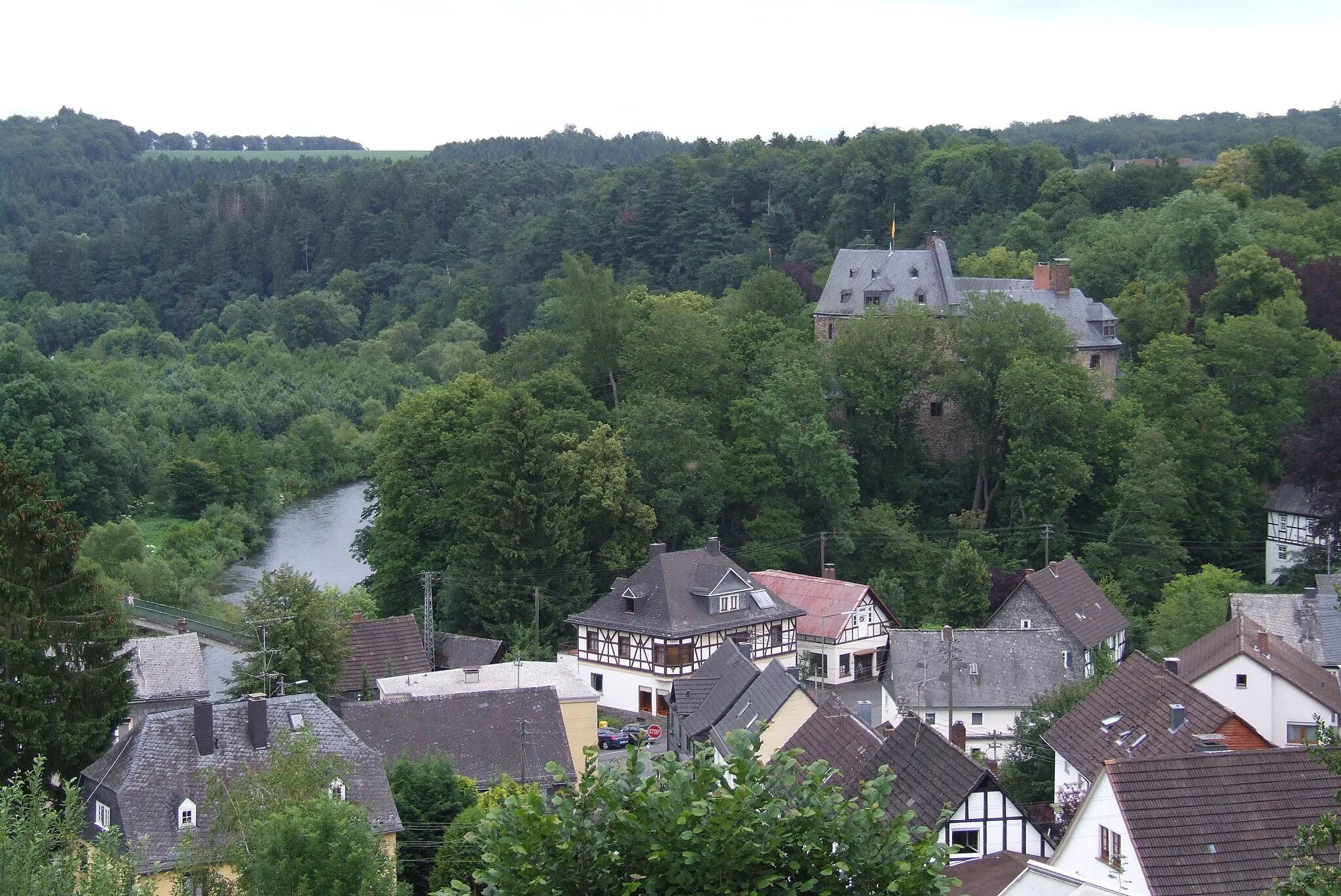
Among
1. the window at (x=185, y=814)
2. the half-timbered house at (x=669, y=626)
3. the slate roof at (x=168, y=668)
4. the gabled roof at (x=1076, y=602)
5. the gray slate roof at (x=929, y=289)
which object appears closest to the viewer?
the window at (x=185, y=814)

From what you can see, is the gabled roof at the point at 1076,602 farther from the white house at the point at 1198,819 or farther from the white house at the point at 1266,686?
the white house at the point at 1198,819

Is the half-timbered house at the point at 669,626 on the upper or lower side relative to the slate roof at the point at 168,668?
lower

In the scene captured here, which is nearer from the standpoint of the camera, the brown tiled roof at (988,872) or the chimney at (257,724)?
the brown tiled roof at (988,872)

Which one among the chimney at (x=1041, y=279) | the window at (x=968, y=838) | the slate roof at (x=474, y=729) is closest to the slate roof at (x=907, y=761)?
the window at (x=968, y=838)

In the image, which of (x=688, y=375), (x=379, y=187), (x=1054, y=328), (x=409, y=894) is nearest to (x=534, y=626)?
(x=688, y=375)

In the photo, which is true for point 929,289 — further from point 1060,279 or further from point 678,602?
point 678,602

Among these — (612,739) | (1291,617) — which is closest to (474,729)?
(612,739)

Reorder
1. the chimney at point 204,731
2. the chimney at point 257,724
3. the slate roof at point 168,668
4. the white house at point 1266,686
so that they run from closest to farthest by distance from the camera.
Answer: the chimney at point 204,731 < the chimney at point 257,724 < the white house at point 1266,686 < the slate roof at point 168,668
